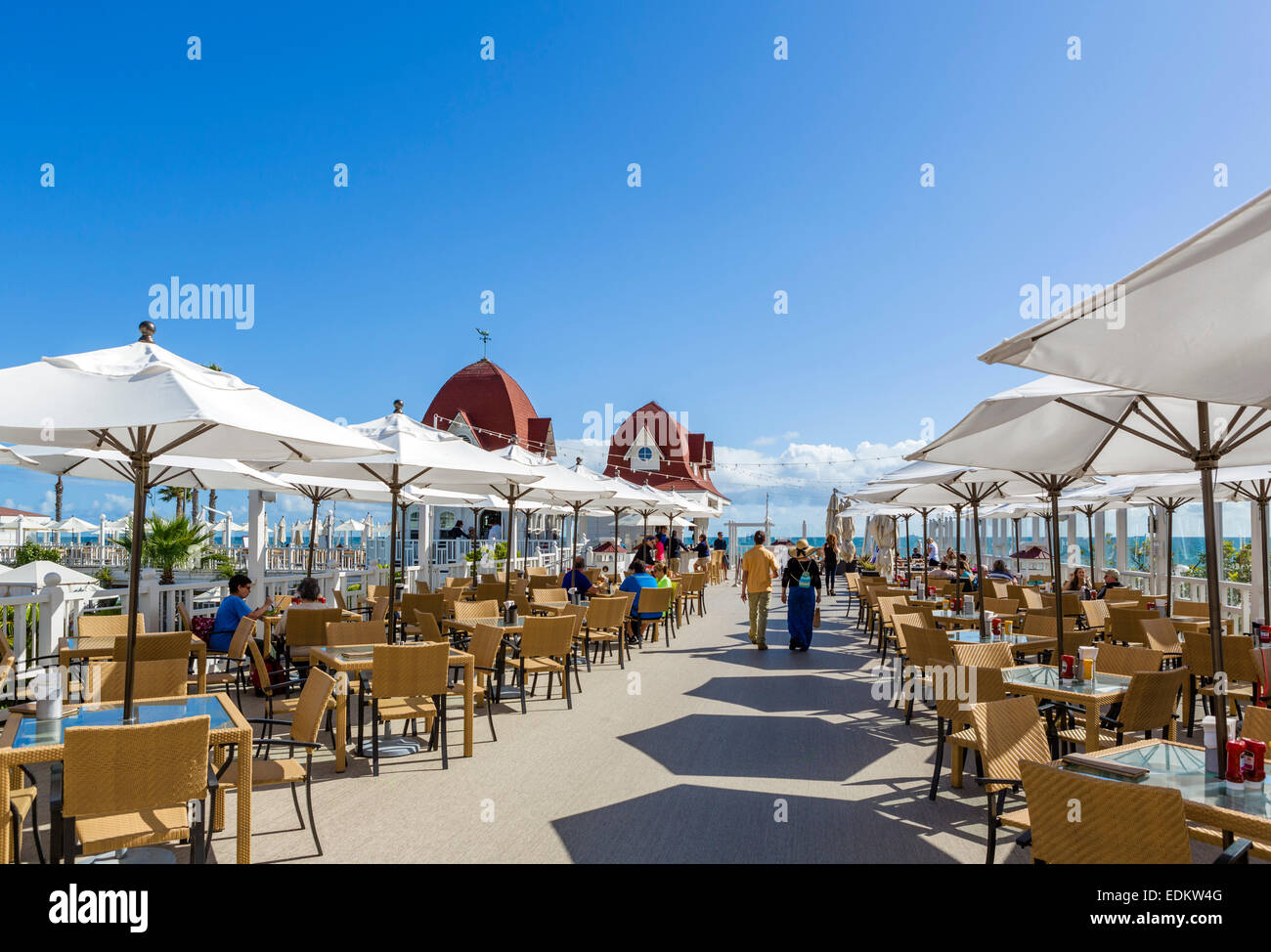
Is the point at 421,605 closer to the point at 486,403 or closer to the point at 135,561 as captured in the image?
the point at 135,561

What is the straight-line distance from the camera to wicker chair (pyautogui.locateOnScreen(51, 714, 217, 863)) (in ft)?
10.4

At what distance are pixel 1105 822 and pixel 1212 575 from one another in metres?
1.50

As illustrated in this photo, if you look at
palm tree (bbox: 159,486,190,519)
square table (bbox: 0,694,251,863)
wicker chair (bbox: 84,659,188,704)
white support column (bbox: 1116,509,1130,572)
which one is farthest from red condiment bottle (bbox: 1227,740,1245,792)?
palm tree (bbox: 159,486,190,519)

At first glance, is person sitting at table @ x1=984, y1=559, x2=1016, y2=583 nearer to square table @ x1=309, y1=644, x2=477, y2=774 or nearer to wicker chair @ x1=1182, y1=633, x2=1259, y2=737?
wicker chair @ x1=1182, y1=633, x2=1259, y2=737

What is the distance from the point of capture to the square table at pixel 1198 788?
2.80 metres

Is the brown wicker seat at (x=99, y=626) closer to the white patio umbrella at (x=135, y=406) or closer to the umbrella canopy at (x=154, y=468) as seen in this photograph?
the umbrella canopy at (x=154, y=468)

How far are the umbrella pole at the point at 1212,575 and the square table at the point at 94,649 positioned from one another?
21.6ft

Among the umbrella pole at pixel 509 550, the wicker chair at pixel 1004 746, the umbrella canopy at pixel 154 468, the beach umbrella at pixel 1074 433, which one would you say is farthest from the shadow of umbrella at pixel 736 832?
the umbrella canopy at pixel 154 468

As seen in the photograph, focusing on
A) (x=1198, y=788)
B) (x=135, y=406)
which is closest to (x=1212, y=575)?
(x=1198, y=788)

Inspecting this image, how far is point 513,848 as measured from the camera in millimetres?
4191

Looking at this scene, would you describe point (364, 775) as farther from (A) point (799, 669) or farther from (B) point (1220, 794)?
(A) point (799, 669)
